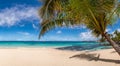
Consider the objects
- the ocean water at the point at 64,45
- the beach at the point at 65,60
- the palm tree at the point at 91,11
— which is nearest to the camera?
the palm tree at the point at 91,11

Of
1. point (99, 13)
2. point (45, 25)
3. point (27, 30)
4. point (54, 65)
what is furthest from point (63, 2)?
point (27, 30)

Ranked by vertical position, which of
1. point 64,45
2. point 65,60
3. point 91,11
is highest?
point 91,11

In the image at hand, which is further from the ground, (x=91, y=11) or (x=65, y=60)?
(x=91, y=11)

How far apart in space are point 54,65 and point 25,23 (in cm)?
4996

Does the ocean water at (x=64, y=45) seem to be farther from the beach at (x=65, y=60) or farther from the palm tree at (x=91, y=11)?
the palm tree at (x=91, y=11)

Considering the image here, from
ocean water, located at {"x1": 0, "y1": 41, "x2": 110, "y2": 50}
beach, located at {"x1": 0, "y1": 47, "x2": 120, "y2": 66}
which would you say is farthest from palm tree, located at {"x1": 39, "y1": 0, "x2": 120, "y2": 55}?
ocean water, located at {"x1": 0, "y1": 41, "x2": 110, "y2": 50}

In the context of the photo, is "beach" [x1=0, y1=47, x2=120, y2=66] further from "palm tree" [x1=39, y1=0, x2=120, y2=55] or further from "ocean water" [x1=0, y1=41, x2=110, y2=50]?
"ocean water" [x1=0, y1=41, x2=110, y2=50]

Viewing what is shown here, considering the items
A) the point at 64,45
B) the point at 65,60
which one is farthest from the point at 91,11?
the point at 64,45

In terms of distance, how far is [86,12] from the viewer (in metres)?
8.75

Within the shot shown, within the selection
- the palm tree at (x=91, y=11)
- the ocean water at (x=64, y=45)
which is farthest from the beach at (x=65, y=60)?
the ocean water at (x=64, y=45)

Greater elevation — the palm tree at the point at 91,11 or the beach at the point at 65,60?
the palm tree at the point at 91,11

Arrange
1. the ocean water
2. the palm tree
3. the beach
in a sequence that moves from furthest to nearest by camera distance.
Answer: the ocean water
the beach
the palm tree

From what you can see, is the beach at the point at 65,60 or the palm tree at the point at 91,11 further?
the beach at the point at 65,60

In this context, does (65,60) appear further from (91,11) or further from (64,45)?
(64,45)
